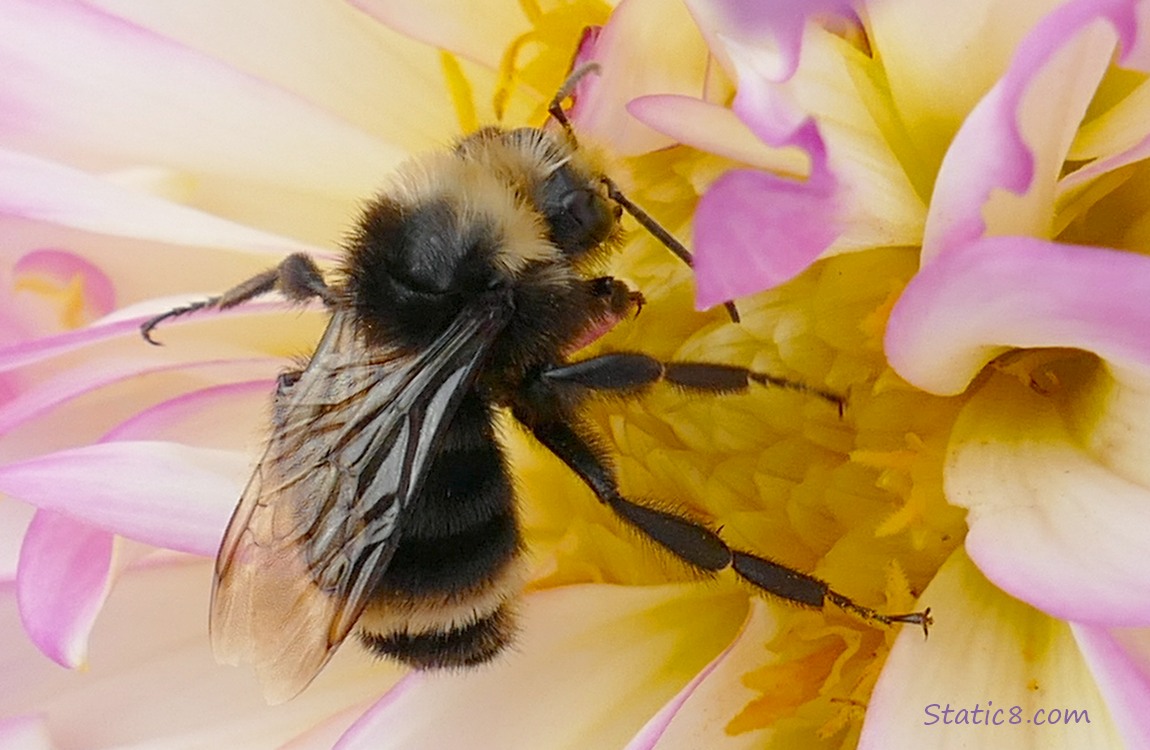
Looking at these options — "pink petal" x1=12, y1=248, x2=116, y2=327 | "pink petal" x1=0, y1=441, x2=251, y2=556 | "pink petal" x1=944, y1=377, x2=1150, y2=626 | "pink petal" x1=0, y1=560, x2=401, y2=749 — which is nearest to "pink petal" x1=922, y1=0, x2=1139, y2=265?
"pink petal" x1=944, y1=377, x2=1150, y2=626

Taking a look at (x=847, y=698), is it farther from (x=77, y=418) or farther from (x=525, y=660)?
(x=77, y=418)

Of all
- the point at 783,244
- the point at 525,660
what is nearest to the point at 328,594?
the point at 525,660

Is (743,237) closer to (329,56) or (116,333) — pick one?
(116,333)

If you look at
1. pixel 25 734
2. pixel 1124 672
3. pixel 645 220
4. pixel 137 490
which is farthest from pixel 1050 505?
pixel 25 734

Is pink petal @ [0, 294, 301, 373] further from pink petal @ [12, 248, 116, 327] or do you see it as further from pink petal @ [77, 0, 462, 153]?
pink petal @ [77, 0, 462, 153]

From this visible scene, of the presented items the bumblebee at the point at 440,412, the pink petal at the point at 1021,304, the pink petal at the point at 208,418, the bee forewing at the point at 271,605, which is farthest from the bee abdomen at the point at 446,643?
the pink petal at the point at 1021,304

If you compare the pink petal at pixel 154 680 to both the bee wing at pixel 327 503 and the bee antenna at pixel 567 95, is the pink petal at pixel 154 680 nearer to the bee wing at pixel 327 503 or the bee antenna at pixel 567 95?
the bee wing at pixel 327 503
